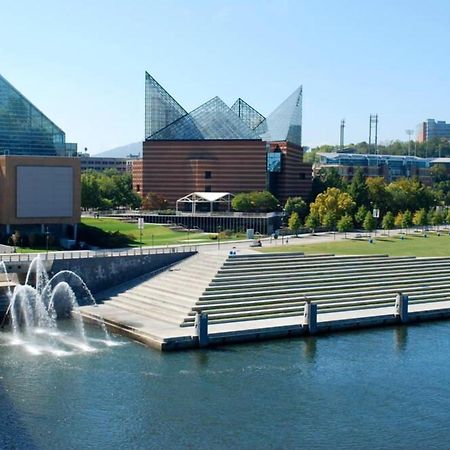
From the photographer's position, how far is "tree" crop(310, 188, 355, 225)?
119731 mm

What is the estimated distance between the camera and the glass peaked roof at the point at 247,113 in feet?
516

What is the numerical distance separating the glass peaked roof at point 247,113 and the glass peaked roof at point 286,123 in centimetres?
428

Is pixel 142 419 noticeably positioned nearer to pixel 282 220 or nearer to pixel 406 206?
pixel 282 220

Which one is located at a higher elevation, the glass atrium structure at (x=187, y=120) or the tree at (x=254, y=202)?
the glass atrium structure at (x=187, y=120)

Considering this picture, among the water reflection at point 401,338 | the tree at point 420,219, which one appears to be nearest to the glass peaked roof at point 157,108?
the tree at point 420,219

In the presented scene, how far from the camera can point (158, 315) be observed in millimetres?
67625

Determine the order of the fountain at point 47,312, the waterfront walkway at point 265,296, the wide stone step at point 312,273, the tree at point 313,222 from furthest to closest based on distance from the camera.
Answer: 1. the tree at point 313,222
2. the wide stone step at point 312,273
3. the waterfront walkway at point 265,296
4. the fountain at point 47,312

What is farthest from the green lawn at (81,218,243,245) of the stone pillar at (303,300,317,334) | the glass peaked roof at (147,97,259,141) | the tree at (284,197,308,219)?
the stone pillar at (303,300,317,334)

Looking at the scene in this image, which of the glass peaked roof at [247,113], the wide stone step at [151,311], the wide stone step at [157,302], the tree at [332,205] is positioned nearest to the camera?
the wide stone step at [151,311]

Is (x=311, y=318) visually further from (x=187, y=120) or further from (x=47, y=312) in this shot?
(x=187, y=120)

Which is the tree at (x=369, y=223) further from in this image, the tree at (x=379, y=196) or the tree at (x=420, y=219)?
the tree at (x=379, y=196)

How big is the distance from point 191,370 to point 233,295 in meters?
18.2

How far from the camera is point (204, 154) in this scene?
133 metres

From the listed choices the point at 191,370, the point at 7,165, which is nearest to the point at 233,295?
the point at 191,370
